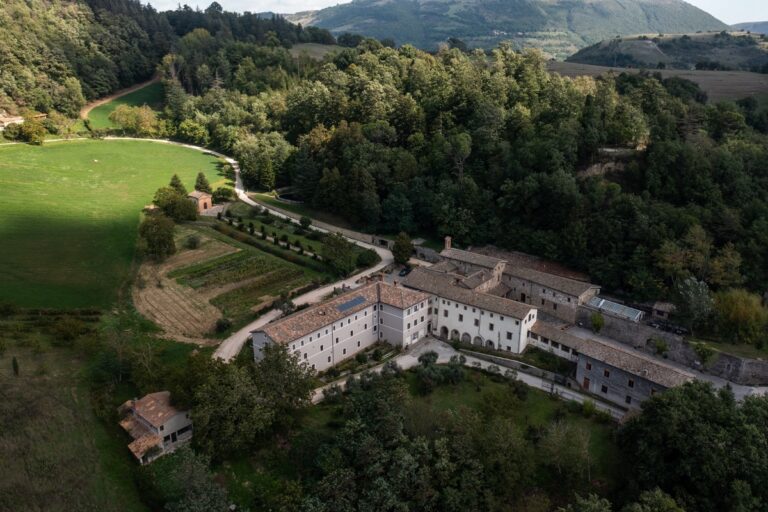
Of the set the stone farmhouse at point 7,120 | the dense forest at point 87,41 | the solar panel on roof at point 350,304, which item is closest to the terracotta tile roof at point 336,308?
the solar panel on roof at point 350,304

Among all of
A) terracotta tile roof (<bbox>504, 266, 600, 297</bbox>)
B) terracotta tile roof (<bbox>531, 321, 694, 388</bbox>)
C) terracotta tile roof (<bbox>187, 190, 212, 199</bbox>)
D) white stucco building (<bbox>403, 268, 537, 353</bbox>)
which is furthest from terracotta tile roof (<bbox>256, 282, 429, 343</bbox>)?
terracotta tile roof (<bbox>187, 190, 212, 199</bbox>)

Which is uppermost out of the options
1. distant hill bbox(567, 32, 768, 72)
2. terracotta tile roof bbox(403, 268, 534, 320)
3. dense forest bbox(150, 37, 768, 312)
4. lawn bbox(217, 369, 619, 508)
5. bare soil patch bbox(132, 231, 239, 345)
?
distant hill bbox(567, 32, 768, 72)

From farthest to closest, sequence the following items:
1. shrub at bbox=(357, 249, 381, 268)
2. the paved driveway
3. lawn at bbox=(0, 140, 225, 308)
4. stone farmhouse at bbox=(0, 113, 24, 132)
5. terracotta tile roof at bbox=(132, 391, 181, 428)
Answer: stone farmhouse at bbox=(0, 113, 24, 132) < shrub at bbox=(357, 249, 381, 268) < lawn at bbox=(0, 140, 225, 308) < the paved driveway < terracotta tile roof at bbox=(132, 391, 181, 428)

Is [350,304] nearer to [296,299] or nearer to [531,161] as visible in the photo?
[296,299]

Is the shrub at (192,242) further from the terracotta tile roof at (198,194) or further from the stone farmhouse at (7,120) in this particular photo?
the stone farmhouse at (7,120)

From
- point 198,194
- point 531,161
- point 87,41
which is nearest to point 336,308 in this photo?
point 531,161

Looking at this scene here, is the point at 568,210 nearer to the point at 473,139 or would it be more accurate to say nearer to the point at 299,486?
the point at 473,139

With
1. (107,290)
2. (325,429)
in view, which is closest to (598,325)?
(325,429)

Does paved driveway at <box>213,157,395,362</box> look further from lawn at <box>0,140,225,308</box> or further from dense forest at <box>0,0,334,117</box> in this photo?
dense forest at <box>0,0,334,117</box>
